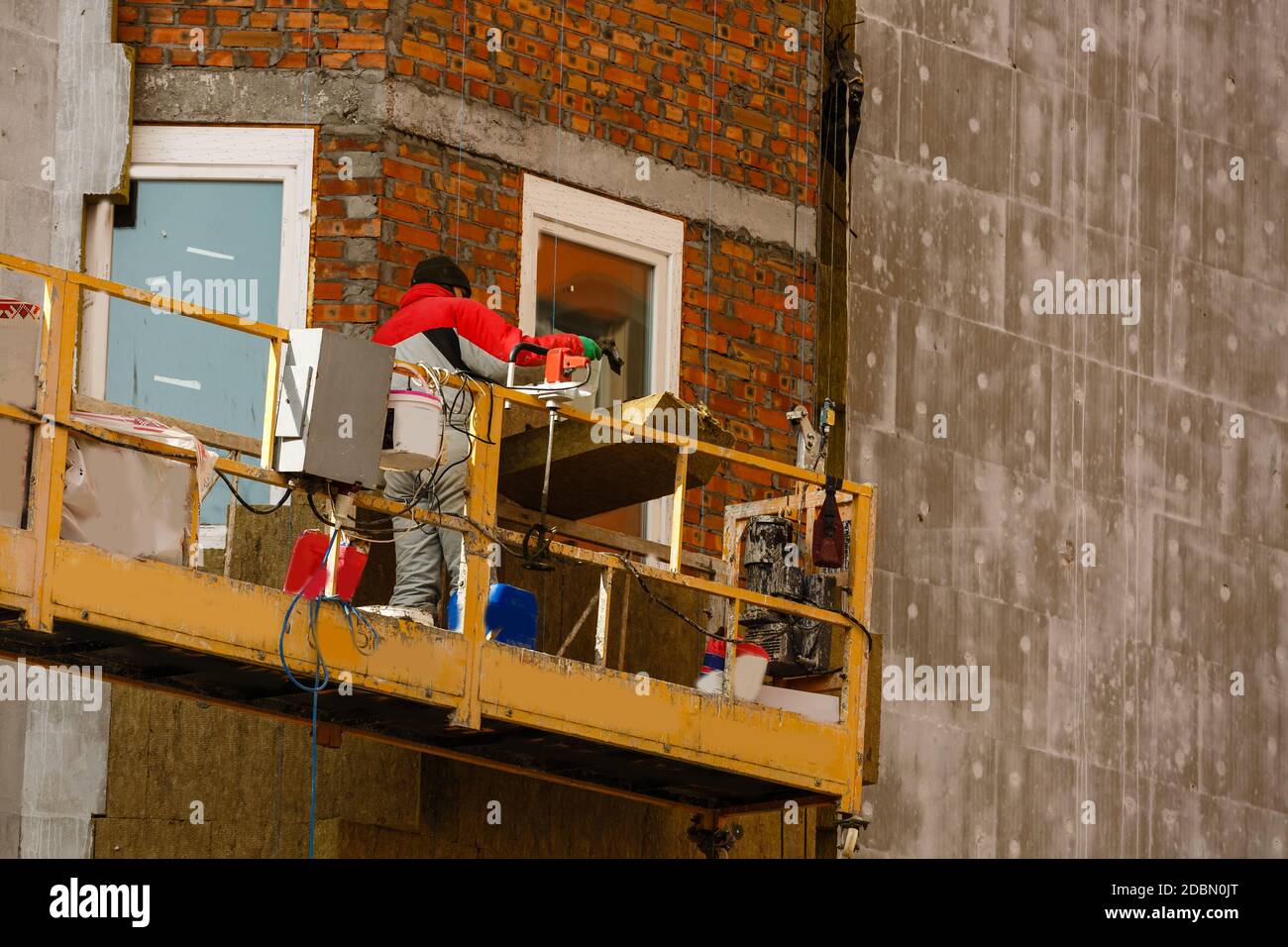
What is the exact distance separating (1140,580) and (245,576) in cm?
751

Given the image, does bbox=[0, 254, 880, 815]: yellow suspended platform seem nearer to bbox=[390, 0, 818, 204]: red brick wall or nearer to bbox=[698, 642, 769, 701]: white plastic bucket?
bbox=[698, 642, 769, 701]: white plastic bucket

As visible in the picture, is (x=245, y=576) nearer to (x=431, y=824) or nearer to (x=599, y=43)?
(x=431, y=824)

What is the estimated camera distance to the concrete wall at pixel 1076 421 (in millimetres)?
18656

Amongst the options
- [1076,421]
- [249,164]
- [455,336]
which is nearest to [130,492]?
[455,336]

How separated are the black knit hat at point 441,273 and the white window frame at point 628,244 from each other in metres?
1.83

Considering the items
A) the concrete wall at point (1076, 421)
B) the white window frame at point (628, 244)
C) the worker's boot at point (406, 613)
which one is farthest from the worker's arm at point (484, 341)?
the concrete wall at point (1076, 421)

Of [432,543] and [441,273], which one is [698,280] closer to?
[441,273]

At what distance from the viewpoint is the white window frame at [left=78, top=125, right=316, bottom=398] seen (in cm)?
1591

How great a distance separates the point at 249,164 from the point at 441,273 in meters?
2.13

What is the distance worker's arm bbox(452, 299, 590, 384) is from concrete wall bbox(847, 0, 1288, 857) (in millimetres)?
4521

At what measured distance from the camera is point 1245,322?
68.8 feet

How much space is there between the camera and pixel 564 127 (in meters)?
16.8

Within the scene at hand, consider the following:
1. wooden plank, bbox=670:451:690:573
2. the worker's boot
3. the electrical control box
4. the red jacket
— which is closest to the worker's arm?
the red jacket

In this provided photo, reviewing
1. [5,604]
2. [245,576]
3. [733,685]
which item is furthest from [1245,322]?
[5,604]
